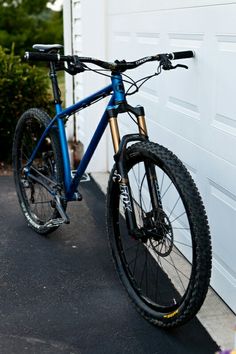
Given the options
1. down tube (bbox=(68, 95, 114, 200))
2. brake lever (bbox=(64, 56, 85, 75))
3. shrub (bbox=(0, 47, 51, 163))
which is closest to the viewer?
brake lever (bbox=(64, 56, 85, 75))

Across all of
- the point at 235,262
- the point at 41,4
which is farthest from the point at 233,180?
the point at 41,4

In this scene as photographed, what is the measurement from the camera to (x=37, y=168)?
340 cm

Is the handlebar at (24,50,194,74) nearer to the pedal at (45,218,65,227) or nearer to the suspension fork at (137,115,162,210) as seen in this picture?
the suspension fork at (137,115,162,210)

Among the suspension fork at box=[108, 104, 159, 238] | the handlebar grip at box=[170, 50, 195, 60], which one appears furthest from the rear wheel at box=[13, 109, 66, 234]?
the handlebar grip at box=[170, 50, 195, 60]

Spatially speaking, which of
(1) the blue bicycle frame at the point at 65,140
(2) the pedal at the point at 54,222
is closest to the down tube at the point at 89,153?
(1) the blue bicycle frame at the point at 65,140

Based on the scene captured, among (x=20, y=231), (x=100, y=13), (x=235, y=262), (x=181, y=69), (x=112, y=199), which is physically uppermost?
(x=100, y=13)

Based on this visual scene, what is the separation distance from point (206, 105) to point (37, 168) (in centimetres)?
Result: 131

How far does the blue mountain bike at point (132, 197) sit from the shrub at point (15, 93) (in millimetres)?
1343

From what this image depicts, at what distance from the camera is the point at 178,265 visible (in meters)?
2.96

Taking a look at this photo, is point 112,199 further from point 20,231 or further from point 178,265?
point 20,231

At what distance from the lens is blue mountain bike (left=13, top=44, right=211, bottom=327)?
82.4 inches

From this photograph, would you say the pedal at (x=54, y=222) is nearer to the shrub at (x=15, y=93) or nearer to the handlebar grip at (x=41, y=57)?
the handlebar grip at (x=41, y=57)

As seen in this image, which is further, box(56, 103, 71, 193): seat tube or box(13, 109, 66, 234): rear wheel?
box(13, 109, 66, 234): rear wheel

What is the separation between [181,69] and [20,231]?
151cm
